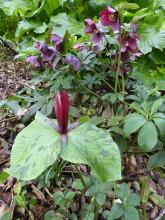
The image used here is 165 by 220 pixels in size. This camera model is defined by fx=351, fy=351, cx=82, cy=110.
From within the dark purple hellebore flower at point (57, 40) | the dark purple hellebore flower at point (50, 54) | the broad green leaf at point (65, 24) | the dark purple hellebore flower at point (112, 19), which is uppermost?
the dark purple hellebore flower at point (112, 19)

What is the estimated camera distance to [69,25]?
7.11 feet

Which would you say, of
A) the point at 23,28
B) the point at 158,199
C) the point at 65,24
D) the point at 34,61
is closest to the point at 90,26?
the point at 34,61

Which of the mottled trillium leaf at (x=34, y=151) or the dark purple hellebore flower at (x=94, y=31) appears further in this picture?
the dark purple hellebore flower at (x=94, y=31)

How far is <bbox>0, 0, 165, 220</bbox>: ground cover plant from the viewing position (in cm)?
84

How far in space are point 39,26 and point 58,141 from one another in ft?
5.56

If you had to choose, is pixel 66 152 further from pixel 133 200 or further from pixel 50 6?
pixel 50 6

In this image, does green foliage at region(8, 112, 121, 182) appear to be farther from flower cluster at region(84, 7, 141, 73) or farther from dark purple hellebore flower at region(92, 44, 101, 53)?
dark purple hellebore flower at region(92, 44, 101, 53)

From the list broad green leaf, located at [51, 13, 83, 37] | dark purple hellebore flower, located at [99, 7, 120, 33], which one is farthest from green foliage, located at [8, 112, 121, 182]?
broad green leaf, located at [51, 13, 83, 37]

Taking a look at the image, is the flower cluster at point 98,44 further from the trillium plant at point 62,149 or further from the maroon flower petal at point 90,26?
the trillium plant at point 62,149

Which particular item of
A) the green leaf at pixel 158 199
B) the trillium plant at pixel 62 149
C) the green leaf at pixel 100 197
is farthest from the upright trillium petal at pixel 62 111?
the green leaf at pixel 158 199

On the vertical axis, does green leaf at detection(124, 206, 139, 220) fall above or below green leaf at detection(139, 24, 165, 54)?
below

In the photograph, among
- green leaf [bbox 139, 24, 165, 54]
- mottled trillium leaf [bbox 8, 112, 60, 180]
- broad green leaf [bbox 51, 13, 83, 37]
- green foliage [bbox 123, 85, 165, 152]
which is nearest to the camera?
mottled trillium leaf [bbox 8, 112, 60, 180]

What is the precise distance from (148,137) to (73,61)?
52cm

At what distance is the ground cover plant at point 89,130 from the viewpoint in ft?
2.75
